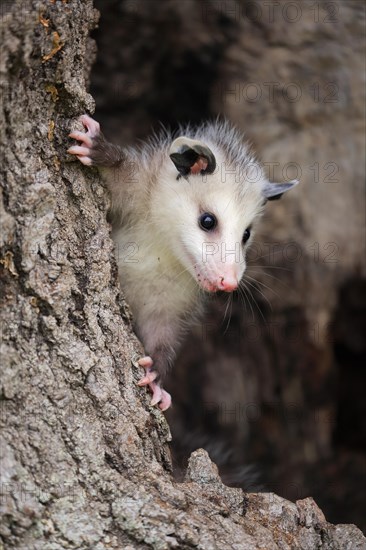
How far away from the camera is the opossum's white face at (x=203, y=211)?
2564 mm

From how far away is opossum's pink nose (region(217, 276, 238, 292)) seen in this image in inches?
97.0

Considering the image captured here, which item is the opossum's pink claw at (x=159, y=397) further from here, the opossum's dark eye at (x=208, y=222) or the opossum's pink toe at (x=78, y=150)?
the opossum's pink toe at (x=78, y=150)

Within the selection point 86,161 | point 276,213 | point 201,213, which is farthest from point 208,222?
point 276,213

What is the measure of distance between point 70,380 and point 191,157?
1044mm

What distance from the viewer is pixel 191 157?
2.65 meters

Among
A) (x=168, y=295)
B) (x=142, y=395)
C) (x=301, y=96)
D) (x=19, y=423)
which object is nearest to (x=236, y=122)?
(x=301, y=96)

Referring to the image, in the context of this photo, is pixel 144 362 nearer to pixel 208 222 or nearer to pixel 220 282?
pixel 220 282

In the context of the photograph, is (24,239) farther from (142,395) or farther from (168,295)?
(168,295)

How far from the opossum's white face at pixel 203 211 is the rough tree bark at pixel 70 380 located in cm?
46

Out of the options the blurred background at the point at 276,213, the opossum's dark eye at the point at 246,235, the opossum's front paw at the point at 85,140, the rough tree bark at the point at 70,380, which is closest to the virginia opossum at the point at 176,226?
the opossum's dark eye at the point at 246,235

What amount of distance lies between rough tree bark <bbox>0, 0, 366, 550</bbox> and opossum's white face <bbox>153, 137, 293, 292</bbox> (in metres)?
0.46

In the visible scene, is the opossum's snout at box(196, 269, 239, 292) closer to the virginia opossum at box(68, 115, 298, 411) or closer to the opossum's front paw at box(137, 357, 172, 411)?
the virginia opossum at box(68, 115, 298, 411)

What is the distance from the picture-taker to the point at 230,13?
3.46 meters

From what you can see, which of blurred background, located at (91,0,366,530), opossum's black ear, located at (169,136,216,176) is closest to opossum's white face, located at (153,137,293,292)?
opossum's black ear, located at (169,136,216,176)
